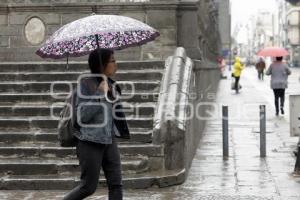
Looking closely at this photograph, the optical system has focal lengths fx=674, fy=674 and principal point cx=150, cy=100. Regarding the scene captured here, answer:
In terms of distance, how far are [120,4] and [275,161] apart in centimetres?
488

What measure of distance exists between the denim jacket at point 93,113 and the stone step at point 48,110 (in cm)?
412

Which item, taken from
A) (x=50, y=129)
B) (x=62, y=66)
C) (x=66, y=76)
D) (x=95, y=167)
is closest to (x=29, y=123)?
(x=50, y=129)

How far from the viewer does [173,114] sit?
30.8 feet

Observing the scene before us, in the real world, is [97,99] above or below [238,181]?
above

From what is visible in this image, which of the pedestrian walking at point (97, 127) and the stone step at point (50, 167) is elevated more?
the pedestrian walking at point (97, 127)

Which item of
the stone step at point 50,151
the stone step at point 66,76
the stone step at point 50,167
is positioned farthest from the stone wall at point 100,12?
the stone step at point 50,167

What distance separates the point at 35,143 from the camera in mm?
9906

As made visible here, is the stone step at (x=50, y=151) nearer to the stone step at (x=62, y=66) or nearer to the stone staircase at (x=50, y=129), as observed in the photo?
the stone staircase at (x=50, y=129)

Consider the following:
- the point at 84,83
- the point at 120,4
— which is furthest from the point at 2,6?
the point at 84,83

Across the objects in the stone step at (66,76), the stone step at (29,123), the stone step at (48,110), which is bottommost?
the stone step at (29,123)

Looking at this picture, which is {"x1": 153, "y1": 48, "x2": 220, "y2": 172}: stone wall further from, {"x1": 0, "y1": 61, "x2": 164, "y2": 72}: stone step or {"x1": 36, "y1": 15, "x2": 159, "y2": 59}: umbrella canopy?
{"x1": 36, "y1": 15, "x2": 159, "y2": 59}: umbrella canopy

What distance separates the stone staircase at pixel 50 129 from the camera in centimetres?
884

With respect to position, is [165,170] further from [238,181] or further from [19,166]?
[19,166]

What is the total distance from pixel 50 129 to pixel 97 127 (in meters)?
4.13
